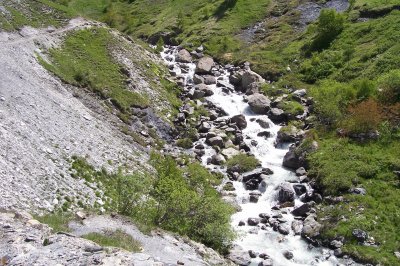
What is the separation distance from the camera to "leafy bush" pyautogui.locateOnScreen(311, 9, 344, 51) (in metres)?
82.0

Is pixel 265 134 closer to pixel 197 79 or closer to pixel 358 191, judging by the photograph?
pixel 358 191

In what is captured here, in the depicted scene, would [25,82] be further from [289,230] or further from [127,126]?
[289,230]

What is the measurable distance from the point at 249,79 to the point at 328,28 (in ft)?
67.1

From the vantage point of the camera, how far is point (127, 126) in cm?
5500

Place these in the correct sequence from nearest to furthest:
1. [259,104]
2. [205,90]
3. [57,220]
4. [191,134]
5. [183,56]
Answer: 1. [57,220]
2. [191,134]
3. [259,104]
4. [205,90]
5. [183,56]

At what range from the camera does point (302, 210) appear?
45281mm

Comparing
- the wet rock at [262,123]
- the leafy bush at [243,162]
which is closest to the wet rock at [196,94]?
the wet rock at [262,123]

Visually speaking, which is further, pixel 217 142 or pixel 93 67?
pixel 93 67

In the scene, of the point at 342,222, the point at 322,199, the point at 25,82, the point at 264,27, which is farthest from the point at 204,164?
the point at 264,27

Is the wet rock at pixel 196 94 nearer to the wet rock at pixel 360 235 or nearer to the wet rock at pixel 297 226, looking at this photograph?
the wet rock at pixel 297 226

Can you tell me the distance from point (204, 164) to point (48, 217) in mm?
28009

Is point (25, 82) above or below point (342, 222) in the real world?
above


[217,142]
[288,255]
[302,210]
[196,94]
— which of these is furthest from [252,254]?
[196,94]

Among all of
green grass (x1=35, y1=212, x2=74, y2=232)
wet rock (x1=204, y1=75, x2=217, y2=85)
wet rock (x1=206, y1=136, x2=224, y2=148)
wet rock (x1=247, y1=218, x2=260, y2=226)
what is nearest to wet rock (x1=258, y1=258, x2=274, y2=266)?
wet rock (x1=247, y1=218, x2=260, y2=226)
